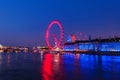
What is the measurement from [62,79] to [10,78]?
5.38 meters

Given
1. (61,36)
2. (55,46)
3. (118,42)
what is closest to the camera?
(61,36)

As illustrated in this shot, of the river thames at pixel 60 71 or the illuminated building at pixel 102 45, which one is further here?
the illuminated building at pixel 102 45

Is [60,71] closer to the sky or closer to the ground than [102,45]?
closer to the ground

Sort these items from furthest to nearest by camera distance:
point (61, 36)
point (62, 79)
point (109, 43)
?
point (109, 43) < point (61, 36) < point (62, 79)

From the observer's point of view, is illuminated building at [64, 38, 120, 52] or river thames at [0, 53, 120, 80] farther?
illuminated building at [64, 38, 120, 52]

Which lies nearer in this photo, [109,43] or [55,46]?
[55,46]

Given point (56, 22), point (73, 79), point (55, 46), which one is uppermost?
point (56, 22)

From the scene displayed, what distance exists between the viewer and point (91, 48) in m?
175

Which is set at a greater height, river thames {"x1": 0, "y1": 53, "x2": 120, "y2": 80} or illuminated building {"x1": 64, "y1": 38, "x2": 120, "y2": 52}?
illuminated building {"x1": 64, "y1": 38, "x2": 120, "y2": 52}

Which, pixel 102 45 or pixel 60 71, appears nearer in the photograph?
pixel 60 71

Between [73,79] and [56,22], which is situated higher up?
[56,22]

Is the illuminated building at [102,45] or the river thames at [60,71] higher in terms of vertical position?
the illuminated building at [102,45]

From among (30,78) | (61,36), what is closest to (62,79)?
(30,78)

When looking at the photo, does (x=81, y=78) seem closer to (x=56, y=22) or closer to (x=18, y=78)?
(x=18, y=78)
